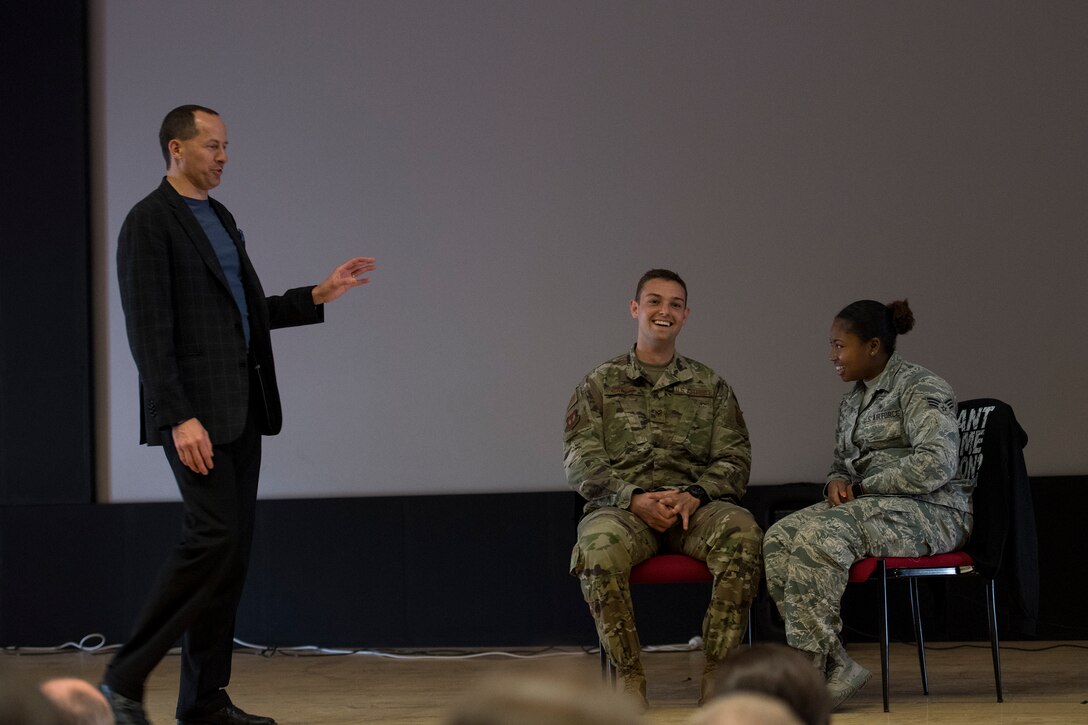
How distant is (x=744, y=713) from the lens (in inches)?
33.5

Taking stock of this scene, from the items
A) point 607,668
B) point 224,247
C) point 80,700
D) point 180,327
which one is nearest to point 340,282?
point 224,247

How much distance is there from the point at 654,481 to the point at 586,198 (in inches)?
59.6

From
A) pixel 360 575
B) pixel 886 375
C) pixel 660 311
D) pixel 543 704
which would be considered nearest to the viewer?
pixel 543 704

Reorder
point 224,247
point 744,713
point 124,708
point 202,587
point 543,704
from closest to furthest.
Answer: point 543,704
point 744,713
point 124,708
point 202,587
point 224,247

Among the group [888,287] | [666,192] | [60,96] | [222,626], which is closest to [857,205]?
[888,287]

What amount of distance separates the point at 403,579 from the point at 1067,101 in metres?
3.10

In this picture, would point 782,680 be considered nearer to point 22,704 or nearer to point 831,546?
point 22,704

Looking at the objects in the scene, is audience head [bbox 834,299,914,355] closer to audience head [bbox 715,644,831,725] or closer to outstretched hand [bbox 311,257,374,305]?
outstretched hand [bbox 311,257,374,305]

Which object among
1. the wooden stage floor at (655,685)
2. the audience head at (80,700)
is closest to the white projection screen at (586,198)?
the wooden stage floor at (655,685)

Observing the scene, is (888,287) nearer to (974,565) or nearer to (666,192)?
(666,192)

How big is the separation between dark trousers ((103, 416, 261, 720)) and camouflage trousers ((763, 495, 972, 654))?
1.40 meters

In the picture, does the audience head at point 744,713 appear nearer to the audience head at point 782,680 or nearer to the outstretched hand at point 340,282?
the audience head at point 782,680

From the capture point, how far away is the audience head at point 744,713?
2.76ft

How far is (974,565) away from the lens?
3.26 m
